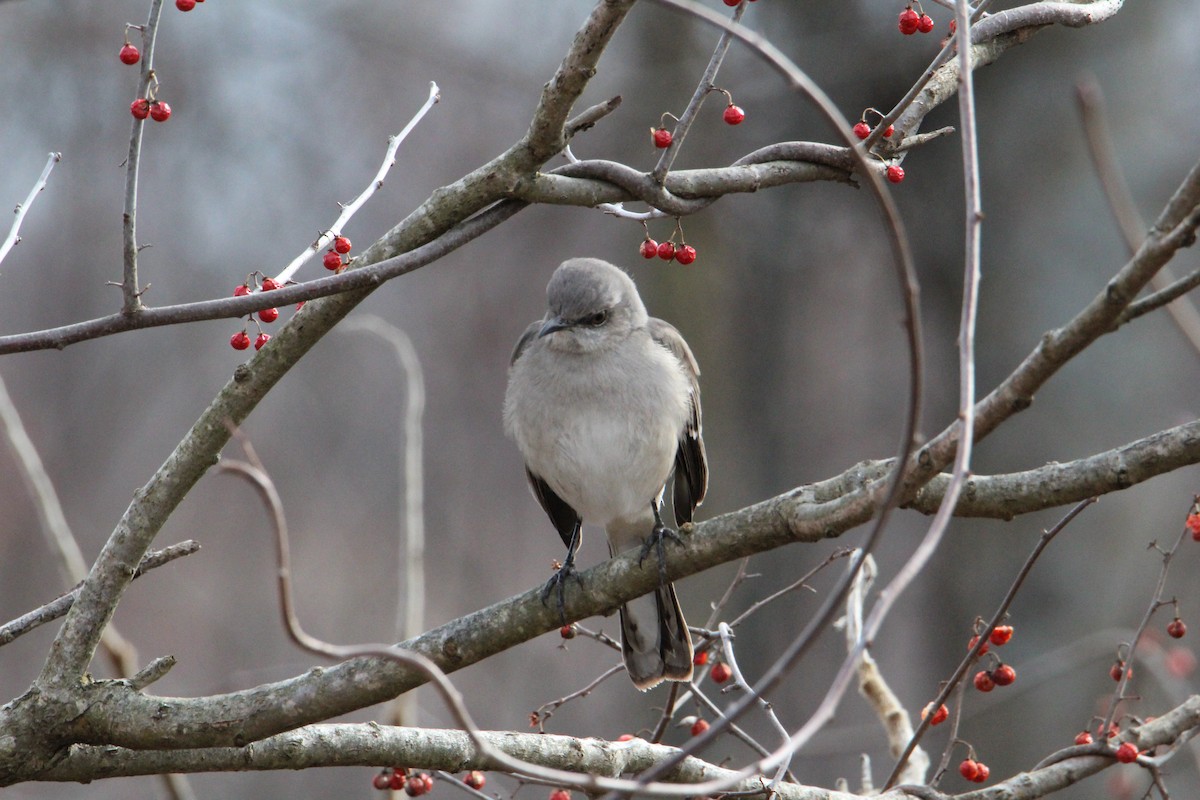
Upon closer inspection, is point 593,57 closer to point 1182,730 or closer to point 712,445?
point 1182,730

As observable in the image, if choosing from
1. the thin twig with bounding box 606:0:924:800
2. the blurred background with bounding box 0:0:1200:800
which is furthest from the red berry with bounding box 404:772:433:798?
the blurred background with bounding box 0:0:1200:800

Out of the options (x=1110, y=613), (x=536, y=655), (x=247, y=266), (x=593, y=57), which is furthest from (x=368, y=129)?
(x=593, y=57)

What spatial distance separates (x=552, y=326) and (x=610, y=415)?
0.44 m

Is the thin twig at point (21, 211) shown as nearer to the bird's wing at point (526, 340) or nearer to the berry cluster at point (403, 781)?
the berry cluster at point (403, 781)

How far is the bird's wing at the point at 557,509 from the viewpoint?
17.0 ft

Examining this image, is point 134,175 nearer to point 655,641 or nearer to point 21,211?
point 21,211

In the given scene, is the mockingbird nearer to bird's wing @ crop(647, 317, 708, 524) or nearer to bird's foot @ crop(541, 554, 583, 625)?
bird's wing @ crop(647, 317, 708, 524)

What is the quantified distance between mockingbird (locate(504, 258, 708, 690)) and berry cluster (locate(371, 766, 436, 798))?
993mm

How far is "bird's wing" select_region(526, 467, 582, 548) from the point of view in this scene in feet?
17.0

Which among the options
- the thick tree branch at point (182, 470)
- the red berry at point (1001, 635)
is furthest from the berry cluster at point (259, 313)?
the red berry at point (1001, 635)

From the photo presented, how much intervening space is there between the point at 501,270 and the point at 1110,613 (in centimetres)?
711

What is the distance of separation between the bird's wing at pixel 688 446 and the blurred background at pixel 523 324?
389cm

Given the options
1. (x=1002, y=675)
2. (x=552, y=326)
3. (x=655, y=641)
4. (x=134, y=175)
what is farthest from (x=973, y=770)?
(x=134, y=175)

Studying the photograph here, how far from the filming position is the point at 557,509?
5.39m
